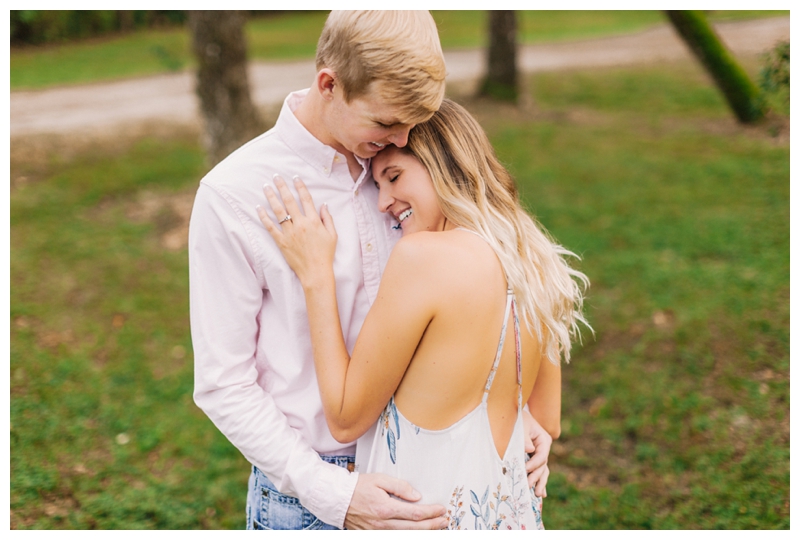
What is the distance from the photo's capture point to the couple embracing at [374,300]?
5.78 feet

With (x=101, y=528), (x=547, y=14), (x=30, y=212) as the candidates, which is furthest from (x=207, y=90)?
(x=547, y=14)

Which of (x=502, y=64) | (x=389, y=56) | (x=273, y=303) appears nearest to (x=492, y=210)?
(x=389, y=56)

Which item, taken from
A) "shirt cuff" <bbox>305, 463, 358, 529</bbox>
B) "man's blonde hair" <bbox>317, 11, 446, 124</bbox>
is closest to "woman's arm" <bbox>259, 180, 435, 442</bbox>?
"shirt cuff" <bbox>305, 463, 358, 529</bbox>

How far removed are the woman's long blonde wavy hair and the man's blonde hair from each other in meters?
0.20

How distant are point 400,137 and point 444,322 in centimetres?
55

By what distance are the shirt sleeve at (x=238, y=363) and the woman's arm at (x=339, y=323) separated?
0.37 ft

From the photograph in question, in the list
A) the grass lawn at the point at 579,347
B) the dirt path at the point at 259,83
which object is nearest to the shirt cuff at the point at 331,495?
the grass lawn at the point at 579,347

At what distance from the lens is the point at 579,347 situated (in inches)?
207

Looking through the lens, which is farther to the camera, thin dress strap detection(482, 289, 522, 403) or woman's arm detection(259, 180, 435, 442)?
thin dress strap detection(482, 289, 522, 403)

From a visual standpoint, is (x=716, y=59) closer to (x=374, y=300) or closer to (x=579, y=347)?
(x=579, y=347)

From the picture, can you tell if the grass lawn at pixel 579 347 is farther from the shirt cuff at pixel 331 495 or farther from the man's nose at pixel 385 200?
the man's nose at pixel 385 200

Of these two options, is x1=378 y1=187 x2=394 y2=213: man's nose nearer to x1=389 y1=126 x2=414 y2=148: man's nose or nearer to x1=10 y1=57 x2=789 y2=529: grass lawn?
x1=389 y1=126 x2=414 y2=148: man's nose

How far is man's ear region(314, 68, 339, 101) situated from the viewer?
1777mm

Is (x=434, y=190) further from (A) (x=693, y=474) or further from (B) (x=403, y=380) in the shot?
(A) (x=693, y=474)
